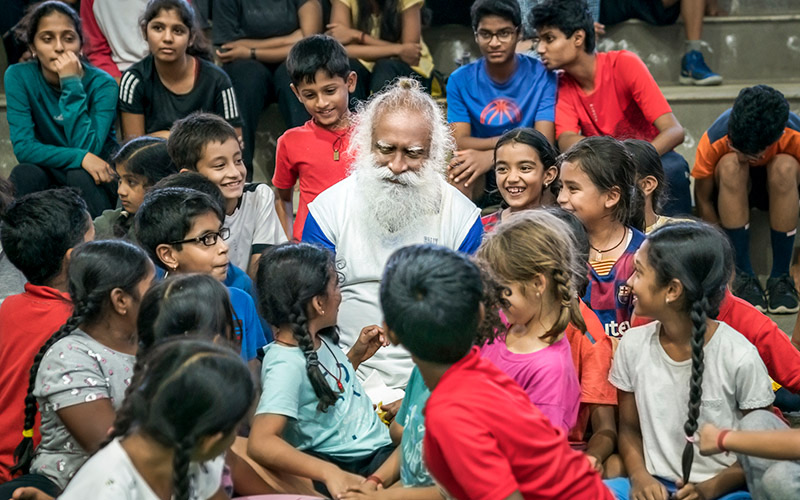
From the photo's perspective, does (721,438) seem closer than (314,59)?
Yes

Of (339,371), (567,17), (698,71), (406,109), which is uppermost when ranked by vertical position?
(567,17)

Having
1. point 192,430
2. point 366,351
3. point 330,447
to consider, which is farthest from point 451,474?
point 366,351

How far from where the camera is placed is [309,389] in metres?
2.28

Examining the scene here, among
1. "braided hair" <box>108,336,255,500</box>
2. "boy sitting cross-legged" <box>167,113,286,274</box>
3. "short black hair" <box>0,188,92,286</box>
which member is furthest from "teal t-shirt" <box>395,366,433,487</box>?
"boy sitting cross-legged" <box>167,113,286,274</box>

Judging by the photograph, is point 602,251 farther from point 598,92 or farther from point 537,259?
point 598,92

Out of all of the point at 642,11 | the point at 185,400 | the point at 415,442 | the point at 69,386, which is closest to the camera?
the point at 185,400

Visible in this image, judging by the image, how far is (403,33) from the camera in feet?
15.6

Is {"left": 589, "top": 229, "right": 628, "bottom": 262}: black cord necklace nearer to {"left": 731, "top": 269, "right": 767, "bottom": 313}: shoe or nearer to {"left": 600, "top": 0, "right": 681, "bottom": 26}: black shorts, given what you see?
{"left": 731, "top": 269, "right": 767, "bottom": 313}: shoe

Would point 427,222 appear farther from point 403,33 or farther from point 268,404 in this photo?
point 403,33

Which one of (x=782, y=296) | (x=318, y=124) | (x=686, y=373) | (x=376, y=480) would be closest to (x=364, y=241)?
(x=318, y=124)

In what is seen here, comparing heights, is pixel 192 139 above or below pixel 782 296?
above

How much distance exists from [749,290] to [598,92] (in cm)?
113

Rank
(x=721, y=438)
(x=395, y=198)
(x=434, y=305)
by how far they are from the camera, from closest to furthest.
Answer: (x=434, y=305)
(x=721, y=438)
(x=395, y=198)

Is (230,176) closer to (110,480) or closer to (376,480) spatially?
(376,480)
